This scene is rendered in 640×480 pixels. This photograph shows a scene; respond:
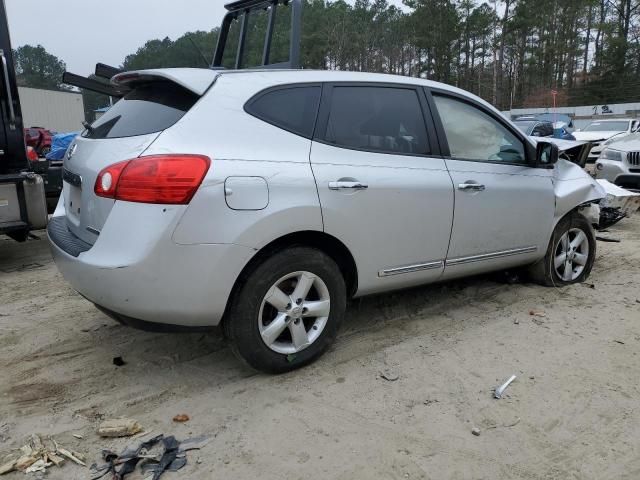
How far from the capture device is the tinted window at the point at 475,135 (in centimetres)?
392

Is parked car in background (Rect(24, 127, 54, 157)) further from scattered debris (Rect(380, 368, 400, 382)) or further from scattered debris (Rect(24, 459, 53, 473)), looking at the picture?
scattered debris (Rect(380, 368, 400, 382))

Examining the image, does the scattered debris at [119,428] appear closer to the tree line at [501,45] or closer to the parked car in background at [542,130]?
the parked car in background at [542,130]

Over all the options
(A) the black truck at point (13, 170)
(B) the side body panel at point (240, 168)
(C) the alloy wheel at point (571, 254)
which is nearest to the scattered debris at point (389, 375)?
(B) the side body panel at point (240, 168)

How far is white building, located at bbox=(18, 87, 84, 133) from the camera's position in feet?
108

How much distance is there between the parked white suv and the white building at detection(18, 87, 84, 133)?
33.1 meters

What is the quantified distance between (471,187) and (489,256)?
628 millimetres

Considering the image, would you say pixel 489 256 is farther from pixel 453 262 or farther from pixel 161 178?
pixel 161 178

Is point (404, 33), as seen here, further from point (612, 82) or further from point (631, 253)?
point (631, 253)

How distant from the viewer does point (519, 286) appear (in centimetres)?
493

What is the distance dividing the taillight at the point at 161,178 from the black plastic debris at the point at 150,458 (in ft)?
→ 3.78

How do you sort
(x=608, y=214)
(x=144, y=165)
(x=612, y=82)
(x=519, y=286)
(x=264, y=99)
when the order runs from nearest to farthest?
1. (x=144, y=165)
2. (x=264, y=99)
3. (x=519, y=286)
4. (x=608, y=214)
5. (x=612, y=82)

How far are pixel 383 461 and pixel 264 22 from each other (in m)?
4.19

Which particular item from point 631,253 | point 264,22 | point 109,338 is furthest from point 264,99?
point 631,253

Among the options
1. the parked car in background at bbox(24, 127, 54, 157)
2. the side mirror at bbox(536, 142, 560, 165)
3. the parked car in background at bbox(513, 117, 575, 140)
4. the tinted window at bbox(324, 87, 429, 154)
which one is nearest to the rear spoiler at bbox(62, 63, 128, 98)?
the tinted window at bbox(324, 87, 429, 154)
